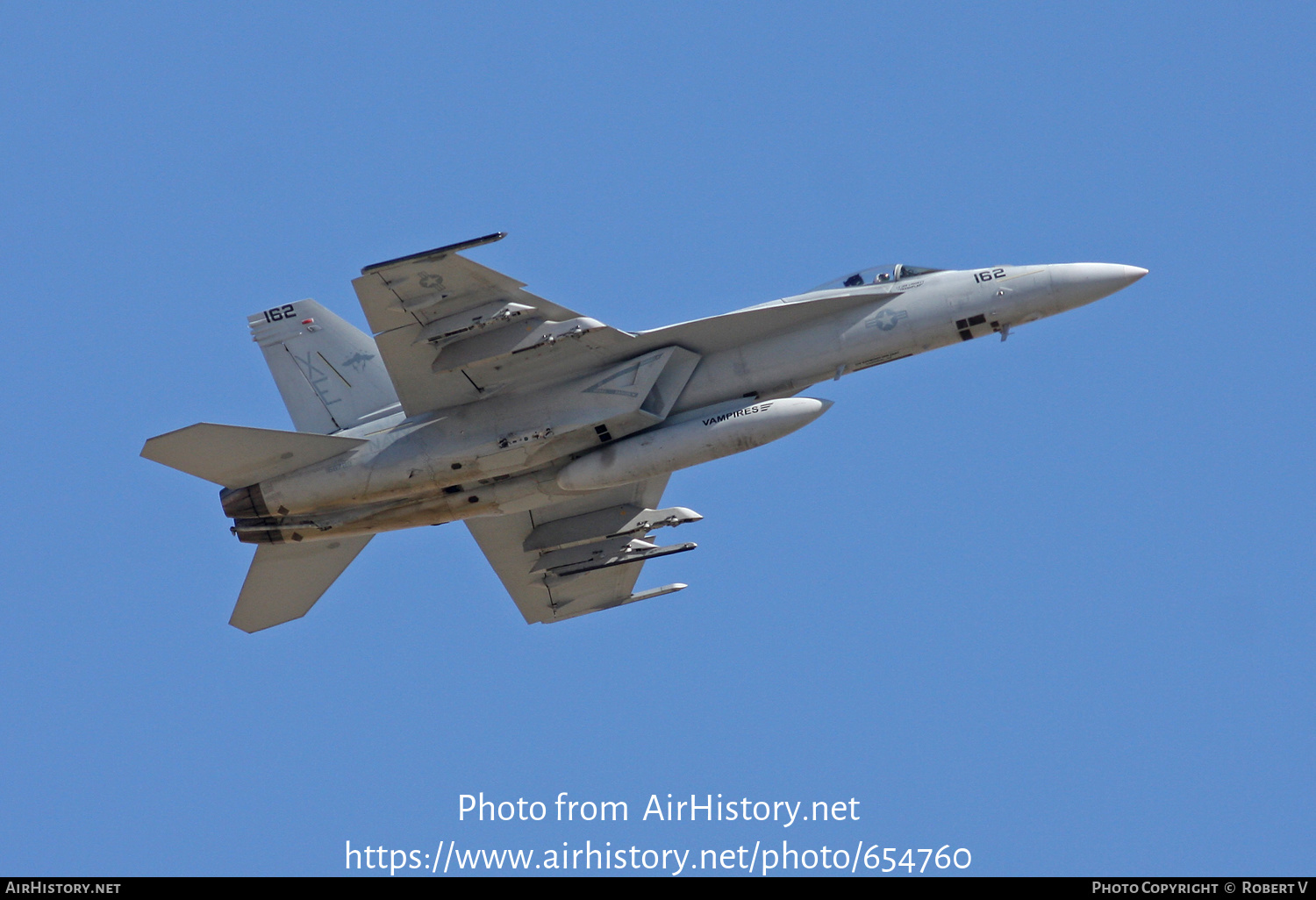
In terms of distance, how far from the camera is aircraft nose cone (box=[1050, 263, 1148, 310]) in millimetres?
20641

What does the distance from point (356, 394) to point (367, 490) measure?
2431 mm

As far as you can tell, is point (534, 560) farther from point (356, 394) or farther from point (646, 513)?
point (356, 394)

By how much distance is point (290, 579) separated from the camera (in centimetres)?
2323

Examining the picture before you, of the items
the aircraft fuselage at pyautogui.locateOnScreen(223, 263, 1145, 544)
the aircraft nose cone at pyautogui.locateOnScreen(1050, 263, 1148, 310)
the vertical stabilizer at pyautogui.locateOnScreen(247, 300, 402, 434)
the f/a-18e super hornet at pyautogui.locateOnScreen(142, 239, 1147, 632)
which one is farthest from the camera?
the vertical stabilizer at pyautogui.locateOnScreen(247, 300, 402, 434)

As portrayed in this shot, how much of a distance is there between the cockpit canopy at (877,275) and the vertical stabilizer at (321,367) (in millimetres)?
7112

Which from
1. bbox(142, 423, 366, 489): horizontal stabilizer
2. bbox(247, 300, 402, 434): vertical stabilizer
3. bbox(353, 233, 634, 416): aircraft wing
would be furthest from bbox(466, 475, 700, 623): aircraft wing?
bbox(142, 423, 366, 489): horizontal stabilizer

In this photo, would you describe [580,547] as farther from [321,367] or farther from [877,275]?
[877,275]

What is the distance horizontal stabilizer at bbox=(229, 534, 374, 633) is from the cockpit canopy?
8747mm

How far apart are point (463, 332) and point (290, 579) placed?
6.10 metres

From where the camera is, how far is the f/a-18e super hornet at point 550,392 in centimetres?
1991

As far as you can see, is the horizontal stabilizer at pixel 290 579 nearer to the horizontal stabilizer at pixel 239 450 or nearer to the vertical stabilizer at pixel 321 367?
the vertical stabilizer at pixel 321 367

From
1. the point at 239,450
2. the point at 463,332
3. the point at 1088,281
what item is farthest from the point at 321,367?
the point at 1088,281

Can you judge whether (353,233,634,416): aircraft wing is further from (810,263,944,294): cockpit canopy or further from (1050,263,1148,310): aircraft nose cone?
(1050,263,1148,310): aircraft nose cone

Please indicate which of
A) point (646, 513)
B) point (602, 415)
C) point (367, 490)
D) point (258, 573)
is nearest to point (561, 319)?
point (602, 415)
